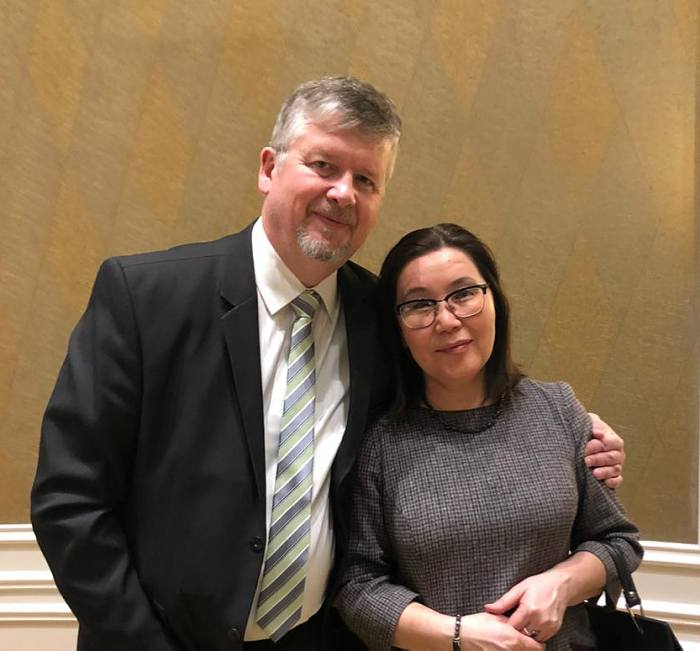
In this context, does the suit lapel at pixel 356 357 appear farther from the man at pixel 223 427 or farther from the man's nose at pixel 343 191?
the man's nose at pixel 343 191

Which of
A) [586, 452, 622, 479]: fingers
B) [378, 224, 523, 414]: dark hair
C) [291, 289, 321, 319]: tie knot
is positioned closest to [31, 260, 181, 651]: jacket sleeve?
[291, 289, 321, 319]: tie knot

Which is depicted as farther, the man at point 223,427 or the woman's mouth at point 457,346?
the woman's mouth at point 457,346

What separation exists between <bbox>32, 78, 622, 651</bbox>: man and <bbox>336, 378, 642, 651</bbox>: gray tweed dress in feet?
0.24

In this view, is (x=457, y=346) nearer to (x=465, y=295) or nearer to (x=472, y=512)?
(x=465, y=295)

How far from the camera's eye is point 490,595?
1614mm

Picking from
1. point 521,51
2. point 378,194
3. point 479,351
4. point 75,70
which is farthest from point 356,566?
point 75,70

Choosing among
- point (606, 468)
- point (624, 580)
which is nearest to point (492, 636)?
point (624, 580)

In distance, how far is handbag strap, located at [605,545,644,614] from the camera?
1668 millimetres

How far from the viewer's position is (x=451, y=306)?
67.1 inches

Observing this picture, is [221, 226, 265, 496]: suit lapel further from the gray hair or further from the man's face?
the gray hair

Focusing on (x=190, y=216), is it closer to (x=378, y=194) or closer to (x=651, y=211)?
(x=378, y=194)

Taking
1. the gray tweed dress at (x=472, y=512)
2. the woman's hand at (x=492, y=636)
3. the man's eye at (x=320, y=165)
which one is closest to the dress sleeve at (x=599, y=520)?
the gray tweed dress at (x=472, y=512)

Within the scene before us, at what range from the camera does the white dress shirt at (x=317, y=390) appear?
165 centimetres

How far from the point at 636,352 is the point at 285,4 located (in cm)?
171
